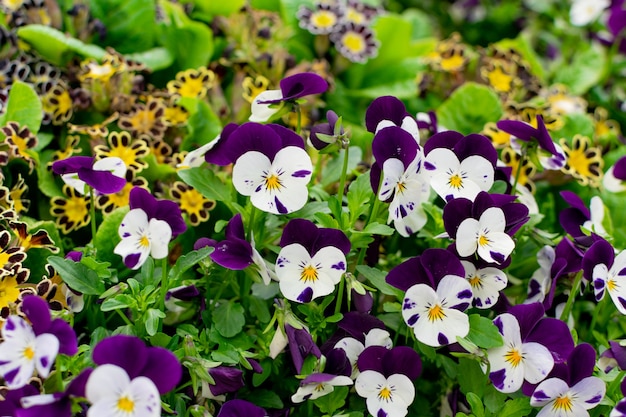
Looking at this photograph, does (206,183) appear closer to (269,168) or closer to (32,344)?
(269,168)

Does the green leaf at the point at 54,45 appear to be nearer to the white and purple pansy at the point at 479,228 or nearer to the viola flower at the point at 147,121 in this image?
the viola flower at the point at 147,121

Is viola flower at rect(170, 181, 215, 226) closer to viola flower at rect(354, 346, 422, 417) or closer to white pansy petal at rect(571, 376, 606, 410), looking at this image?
viola flower at rect(354, 346, 422, 417)

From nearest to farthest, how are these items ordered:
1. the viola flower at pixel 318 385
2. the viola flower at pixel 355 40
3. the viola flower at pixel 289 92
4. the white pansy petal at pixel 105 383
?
the white pansy petal at pixel 105 383, the viola flower at pixel 318 385, the viola flower at pixel 289 92, the viola flower at pixel 355 40

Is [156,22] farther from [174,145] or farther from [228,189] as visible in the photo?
[228,189]

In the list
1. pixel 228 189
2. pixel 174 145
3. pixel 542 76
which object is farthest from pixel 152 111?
pixel 542 76

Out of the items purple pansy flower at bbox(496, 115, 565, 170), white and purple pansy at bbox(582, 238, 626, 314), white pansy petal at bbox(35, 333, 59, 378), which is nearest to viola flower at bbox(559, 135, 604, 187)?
purple pansy flower at bbox(496, 115, 565, 170)

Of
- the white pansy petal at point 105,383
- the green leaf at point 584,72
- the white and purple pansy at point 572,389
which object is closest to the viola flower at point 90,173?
the white pansy petal at point 105,383
